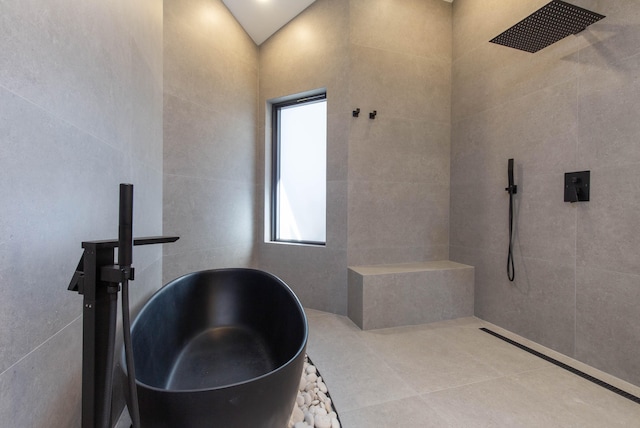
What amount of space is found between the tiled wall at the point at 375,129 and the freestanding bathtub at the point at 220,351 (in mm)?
949

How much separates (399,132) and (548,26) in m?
1.25

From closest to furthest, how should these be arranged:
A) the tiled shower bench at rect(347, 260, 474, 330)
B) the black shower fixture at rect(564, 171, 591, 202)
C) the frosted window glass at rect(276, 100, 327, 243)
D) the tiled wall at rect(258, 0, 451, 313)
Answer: the black shower fixture at rect(564, 171, 591, 202), the tiled shower bench at rect(347, 260, 474, 330), the tiled wall at rect(258, 0, 451, 313), the frosted window glass at rect(276, 100, 327, 243)

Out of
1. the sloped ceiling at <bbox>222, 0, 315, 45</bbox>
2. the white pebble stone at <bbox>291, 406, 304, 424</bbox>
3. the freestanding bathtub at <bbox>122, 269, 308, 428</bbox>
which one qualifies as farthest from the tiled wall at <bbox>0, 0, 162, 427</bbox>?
the sloped ceiling at <bbox>222, 0, 315, 45</bbox>

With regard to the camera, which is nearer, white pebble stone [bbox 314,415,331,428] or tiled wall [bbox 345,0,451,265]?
white pebble stone [bbox 314,415,331,428]

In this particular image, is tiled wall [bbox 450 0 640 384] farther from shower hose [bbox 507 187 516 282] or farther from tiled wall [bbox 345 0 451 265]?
tiled wall [bbox 345 0 451 265]

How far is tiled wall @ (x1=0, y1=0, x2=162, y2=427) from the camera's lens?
623mm

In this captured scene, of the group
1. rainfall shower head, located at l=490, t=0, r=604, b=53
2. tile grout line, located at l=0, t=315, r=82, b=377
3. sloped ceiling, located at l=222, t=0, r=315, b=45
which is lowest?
tile grout line, located at l=0, t=315, r=82, b=377

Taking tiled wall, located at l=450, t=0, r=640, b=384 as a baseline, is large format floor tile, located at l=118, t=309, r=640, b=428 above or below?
below

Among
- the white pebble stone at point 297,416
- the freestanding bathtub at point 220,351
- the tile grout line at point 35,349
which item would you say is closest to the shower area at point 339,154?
the tile grout line at point 35,349

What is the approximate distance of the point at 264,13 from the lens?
2.72 metres

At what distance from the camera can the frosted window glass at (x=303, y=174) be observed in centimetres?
284

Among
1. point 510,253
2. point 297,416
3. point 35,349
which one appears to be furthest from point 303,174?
point 35,349

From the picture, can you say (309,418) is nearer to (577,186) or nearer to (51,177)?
(51,177)

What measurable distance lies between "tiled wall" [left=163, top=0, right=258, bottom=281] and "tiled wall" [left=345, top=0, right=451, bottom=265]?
45.9 inches
